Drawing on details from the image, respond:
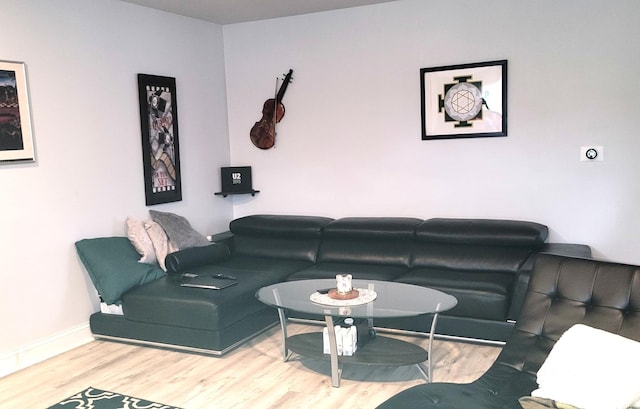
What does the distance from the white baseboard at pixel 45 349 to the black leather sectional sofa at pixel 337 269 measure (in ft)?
0.38

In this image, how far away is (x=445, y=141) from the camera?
478 centimetres

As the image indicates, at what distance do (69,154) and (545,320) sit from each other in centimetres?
331

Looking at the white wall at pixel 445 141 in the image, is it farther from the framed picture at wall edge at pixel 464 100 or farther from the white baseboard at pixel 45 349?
the white baseboard at pixel 45 349

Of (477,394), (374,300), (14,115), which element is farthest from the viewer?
(14,115)

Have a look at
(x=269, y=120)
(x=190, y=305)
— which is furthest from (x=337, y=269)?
(x=269, y=120)

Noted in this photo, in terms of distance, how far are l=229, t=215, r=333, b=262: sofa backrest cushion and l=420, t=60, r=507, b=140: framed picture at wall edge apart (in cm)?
125

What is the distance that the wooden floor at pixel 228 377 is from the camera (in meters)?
3.17

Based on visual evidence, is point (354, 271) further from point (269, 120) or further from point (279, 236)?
point (269, 120)

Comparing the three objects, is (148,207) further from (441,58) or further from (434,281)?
(441,58)

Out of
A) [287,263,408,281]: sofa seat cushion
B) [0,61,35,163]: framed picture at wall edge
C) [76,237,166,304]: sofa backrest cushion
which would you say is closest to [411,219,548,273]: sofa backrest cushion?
[287,263,408,281]: sofa seat cushion

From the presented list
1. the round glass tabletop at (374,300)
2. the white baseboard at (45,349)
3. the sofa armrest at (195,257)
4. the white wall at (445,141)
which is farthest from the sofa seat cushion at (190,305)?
the white wall at (445,141)

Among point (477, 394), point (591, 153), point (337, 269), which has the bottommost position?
point (477, 394)

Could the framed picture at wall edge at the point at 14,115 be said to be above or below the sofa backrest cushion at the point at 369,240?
above

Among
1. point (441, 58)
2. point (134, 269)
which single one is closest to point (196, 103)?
point (134, 269)
